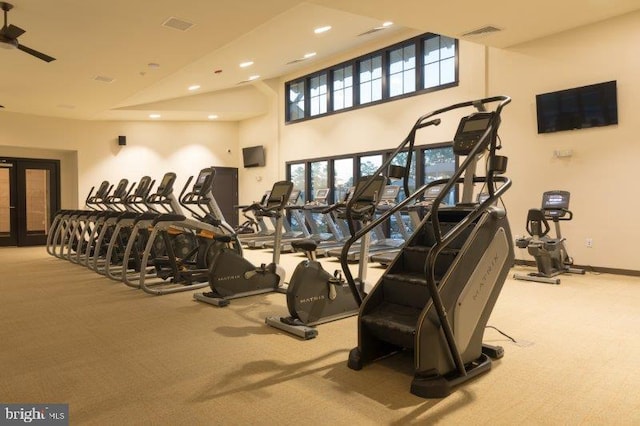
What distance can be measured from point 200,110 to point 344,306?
9.19 meters

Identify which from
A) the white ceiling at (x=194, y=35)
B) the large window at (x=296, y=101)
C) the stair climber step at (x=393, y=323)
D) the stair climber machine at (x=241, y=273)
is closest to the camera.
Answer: the stair climber step at (x=393, y=323)

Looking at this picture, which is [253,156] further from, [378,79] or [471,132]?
[471,132]

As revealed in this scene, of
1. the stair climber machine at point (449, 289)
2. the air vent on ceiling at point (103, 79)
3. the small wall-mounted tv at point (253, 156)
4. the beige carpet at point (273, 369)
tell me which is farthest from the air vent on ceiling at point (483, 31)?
the small wall-mounted tv at point (253, 156)

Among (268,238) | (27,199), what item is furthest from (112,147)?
(268,238)

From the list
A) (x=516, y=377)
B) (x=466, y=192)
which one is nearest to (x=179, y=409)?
(x=516, y=377)

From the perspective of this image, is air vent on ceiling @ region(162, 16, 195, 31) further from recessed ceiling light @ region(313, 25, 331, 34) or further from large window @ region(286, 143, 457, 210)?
large window @ region(286, 143, 457, 210)

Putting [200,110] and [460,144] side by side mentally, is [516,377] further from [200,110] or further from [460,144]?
[200,110]

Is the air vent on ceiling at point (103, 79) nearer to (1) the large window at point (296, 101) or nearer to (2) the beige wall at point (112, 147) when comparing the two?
(2) the beige wall at point (112, 147)

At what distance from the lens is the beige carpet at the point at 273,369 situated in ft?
7.38

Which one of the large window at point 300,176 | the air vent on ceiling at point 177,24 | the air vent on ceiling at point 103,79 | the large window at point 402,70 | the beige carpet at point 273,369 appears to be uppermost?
the large window at point 402,70

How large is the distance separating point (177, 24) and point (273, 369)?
15.4ft

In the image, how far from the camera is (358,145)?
1022cm

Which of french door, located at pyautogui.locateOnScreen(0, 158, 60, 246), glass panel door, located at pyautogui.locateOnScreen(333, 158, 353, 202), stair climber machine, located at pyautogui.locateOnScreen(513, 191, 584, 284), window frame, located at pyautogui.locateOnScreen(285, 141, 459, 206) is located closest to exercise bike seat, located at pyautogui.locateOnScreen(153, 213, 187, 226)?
window frame, located at pyautogui.locateOnScreen(285, 141, 459, 206)

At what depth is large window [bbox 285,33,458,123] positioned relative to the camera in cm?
864
